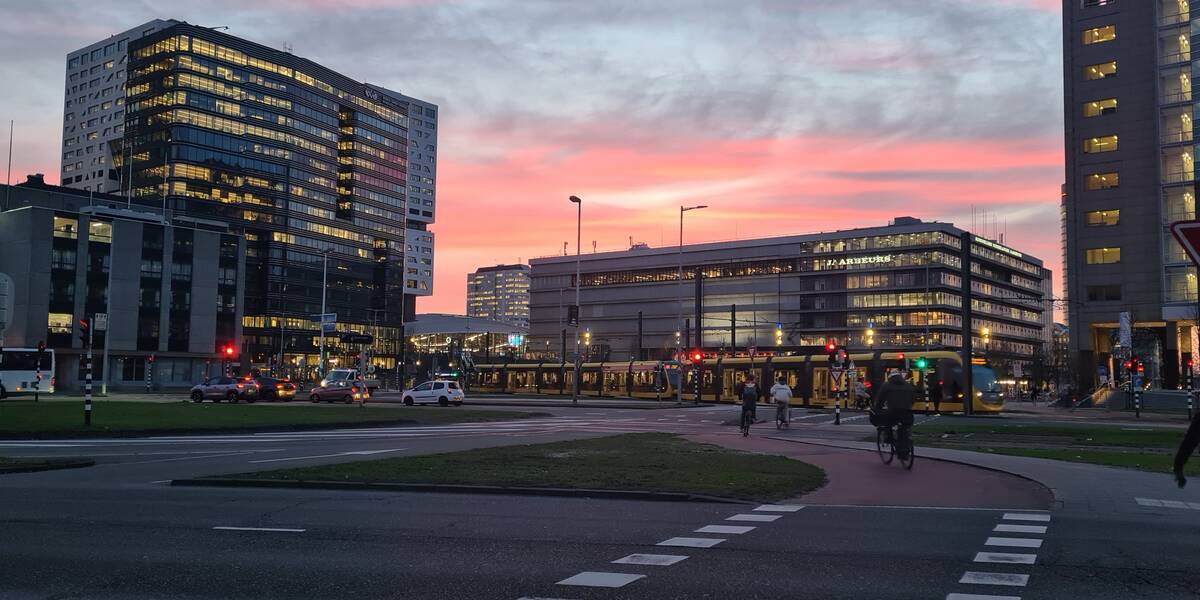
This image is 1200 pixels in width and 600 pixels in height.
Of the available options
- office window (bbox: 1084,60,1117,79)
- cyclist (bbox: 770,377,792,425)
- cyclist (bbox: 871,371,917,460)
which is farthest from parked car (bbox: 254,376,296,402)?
office window (bbox: 1084,60,1117,79)

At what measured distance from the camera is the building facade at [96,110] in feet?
515

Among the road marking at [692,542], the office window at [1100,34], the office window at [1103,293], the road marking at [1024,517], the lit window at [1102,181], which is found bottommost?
the road marking at [692,542]

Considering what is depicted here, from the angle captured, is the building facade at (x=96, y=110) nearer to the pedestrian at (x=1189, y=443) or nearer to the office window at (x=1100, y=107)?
the office window at (x=1100, y=107)

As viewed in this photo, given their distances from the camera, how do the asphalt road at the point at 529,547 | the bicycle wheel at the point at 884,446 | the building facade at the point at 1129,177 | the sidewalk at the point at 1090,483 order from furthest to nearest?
1. the building facade at the point at 1129,177
2. the bicycle wheel at the point at 884,446
3. the sidewalk at the point at 1090,483
4. the asphalt road at the point at 529,547

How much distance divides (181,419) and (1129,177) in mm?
74607

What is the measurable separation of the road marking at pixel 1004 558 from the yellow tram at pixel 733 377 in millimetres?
33175

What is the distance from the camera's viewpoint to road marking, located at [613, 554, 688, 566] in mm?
8344

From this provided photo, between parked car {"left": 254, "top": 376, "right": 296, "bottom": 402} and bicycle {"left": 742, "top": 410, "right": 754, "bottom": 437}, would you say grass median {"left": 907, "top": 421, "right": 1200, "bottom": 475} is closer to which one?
bicycle {"left": 742, "top": 410, "right": 754, "bottom": 437}

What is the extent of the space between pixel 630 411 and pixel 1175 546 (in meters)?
40.2

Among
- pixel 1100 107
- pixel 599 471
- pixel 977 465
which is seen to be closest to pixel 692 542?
pixel 599 471

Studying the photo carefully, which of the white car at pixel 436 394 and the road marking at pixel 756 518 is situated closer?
the road marking at pixel 756 518

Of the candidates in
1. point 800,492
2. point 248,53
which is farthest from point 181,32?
point 800,492

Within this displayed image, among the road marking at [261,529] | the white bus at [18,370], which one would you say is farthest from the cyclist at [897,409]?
the white bus at [18,370]

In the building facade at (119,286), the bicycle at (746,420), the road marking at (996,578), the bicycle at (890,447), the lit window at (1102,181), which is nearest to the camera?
the road marking at (996,578)
